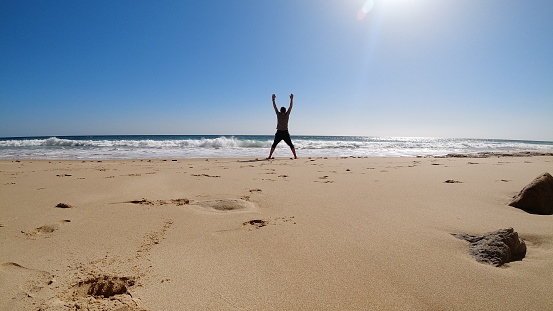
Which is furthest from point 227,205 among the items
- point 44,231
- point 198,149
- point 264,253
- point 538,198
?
point 198,149

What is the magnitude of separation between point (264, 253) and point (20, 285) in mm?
1086

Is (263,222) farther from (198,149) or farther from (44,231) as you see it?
(198,149)

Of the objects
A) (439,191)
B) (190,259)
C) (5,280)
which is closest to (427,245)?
(190,259)

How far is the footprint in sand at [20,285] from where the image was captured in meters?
1.03

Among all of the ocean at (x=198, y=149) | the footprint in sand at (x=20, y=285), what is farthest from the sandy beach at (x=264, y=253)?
the ocean at (x=198, y=149)

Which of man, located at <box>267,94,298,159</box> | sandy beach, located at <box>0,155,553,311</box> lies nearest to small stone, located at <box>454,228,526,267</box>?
sandy beach, located at <box>0,155,553,311</box>

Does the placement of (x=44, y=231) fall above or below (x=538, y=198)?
below

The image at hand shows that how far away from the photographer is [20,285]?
115 centimetres

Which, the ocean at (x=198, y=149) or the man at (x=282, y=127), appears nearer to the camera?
the man at (x=282, y=127)

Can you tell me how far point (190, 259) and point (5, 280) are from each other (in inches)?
30.5

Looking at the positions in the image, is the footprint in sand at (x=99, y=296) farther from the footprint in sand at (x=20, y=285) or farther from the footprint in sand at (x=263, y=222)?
the footprint in sand at (x=263, y=222)

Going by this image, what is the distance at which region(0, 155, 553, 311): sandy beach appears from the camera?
3.58 ft

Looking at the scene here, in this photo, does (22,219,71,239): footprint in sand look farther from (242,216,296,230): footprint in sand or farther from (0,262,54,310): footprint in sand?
(242,216,296,230): footprint in sand

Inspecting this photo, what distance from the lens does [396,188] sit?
10.5 ft
